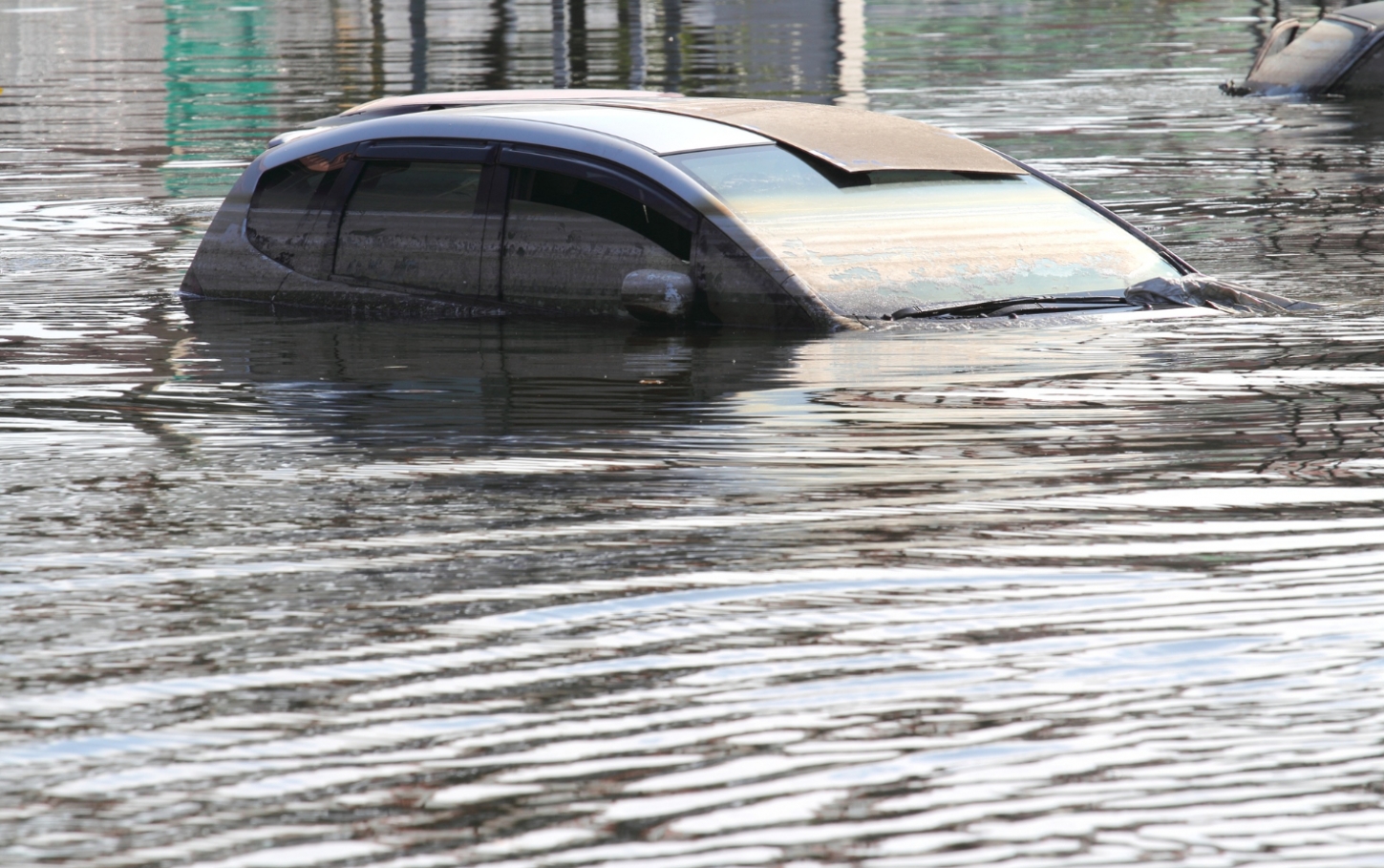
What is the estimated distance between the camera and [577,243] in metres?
8.02

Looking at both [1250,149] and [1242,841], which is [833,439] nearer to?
[1242,841]

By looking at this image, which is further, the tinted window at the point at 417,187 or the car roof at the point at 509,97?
the car roof at the point at 509,97

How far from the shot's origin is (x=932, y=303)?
767cm

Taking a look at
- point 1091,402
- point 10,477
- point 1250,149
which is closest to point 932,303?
point 1091,402

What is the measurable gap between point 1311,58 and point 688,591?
1920 centimetres

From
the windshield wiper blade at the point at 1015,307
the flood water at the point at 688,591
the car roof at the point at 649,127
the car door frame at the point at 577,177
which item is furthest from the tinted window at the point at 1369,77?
the car door frame at the point at 577,177

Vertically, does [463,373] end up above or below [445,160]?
below

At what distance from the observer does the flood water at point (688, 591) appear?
11.0 ft

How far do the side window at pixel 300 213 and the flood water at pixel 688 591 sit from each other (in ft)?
0.91

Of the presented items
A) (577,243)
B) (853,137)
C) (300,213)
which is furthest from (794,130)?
(300,213)

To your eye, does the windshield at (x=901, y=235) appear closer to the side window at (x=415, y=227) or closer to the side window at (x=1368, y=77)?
the side window at (x=415, y=227)

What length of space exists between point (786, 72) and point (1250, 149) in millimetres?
10605

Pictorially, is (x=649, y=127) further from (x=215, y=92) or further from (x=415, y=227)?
(x=215, y=92)

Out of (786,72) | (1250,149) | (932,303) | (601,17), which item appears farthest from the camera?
(601,17)
